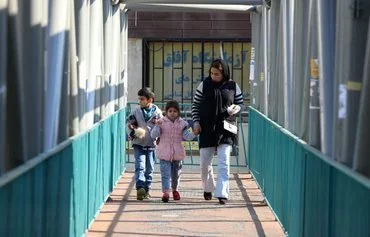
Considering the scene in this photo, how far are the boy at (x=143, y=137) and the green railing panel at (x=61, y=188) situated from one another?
0.39 m

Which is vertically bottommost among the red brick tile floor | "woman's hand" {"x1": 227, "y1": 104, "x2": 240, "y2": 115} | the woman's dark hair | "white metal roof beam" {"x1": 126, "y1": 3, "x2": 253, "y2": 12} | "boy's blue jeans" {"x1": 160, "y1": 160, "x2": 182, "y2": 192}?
the red brick tile floor

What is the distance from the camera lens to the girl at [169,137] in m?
12.6

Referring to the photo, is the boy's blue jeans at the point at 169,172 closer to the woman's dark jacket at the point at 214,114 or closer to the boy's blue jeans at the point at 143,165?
the boy's blue jeans at the point at 143,165

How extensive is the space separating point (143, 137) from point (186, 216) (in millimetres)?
1721

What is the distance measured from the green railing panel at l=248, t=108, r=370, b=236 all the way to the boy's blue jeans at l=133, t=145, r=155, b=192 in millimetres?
1619

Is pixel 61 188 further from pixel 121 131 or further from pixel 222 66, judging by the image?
pixel 121 131

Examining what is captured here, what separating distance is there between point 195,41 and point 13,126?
63.4ft

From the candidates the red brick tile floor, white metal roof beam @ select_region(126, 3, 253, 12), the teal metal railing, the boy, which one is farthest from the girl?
the teal metal railing

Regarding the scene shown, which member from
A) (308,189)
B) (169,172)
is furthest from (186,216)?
(308,189)

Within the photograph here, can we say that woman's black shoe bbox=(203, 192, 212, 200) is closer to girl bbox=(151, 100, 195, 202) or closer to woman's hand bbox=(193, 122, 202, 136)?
girl bbox=(151, 100, 195, 202)

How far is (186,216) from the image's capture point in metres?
11.7

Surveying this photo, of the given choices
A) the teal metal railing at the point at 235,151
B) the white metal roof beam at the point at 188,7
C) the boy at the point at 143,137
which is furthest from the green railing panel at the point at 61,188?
the teal metal railing at the point at 235,151

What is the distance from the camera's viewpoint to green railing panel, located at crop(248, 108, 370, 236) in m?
5.30

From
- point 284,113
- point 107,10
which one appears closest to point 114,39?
point 107,10
